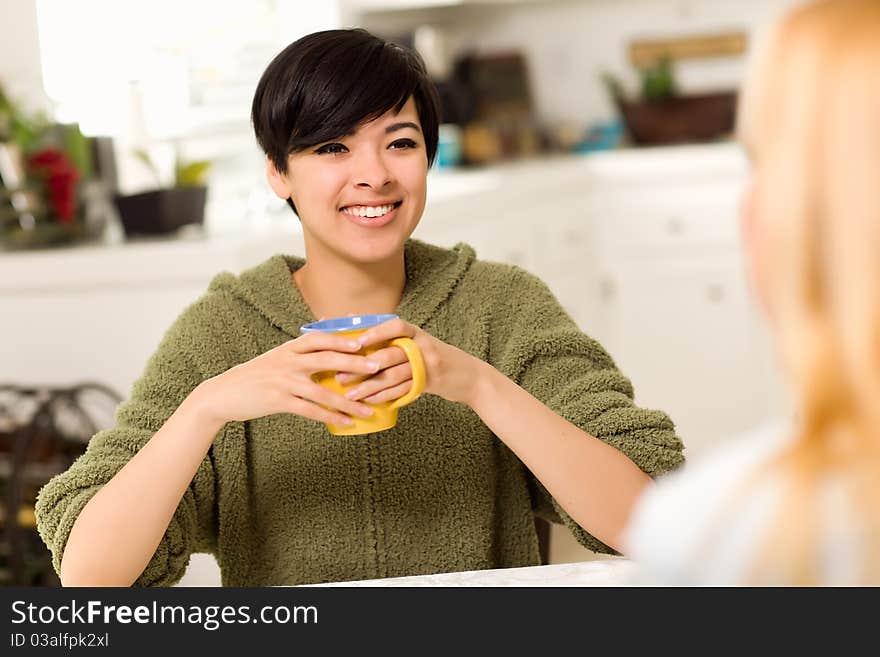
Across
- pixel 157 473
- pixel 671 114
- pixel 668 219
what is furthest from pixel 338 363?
pixel 671 114

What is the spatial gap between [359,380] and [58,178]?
5.88 feet

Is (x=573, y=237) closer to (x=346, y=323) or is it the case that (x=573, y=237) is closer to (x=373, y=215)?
(x=373, y=215)

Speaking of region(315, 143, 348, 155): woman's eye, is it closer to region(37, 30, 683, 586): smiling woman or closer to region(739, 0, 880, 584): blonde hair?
region(37, 30, 683, 586): smiling woman

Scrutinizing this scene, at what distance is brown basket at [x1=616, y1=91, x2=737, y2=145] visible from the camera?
459 cm

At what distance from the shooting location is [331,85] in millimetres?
1312

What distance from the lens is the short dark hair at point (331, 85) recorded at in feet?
4.32

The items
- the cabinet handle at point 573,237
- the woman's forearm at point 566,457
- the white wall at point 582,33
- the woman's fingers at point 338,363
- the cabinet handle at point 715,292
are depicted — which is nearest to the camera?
the woman's fingers at point 338,363

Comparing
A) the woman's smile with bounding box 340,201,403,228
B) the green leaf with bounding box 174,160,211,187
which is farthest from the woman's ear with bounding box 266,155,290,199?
the green leaf with bounding box 174,160,211,187

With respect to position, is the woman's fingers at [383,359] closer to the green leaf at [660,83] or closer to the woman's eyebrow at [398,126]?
the woman's eyebrow at [398,126]

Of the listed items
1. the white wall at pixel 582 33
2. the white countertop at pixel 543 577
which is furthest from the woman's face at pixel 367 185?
the white wall at pixel 582 33

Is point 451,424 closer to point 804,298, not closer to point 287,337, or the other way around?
point 287,337

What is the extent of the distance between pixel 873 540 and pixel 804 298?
12 centimetres

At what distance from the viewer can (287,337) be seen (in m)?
1.43

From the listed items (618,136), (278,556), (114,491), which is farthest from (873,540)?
(618,136)
